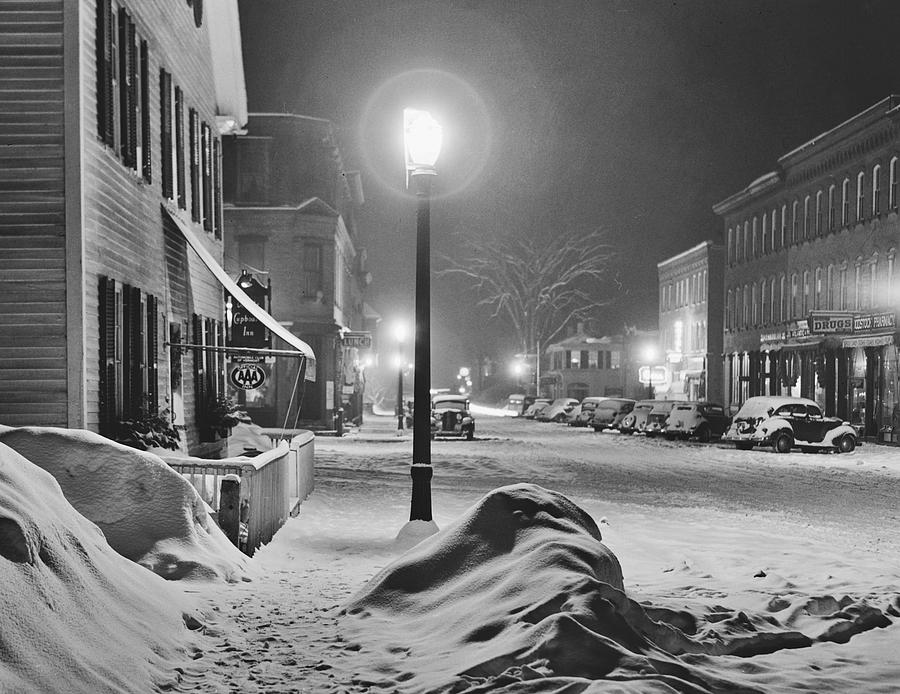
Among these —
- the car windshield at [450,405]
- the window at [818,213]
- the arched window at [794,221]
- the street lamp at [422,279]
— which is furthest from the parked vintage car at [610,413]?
the street lamp at [422,279]

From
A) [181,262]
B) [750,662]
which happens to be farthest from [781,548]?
[181,262]

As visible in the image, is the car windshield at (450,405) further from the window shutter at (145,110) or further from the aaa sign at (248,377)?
the window shutter at (145,110)

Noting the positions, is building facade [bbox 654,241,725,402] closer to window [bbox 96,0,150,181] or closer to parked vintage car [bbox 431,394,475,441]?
parked vintage car [bbox 431,394,475,441]

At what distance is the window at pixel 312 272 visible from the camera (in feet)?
140

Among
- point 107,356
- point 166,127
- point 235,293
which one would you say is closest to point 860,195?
point 235,293

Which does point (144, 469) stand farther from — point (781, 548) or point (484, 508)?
point (781, 548)

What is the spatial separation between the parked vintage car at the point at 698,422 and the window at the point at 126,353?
2538 centimetres

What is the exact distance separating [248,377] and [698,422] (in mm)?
20629

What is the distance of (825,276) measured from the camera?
47.7 metres

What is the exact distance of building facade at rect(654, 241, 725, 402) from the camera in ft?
223

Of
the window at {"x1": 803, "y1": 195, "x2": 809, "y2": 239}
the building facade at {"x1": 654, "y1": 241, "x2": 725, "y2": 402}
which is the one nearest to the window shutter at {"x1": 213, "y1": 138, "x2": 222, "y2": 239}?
the window at {"x1": 803, "y1": 195, "x2": 809, "y2": 239}

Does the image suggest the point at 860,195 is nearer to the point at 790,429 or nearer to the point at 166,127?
the point at 790,429

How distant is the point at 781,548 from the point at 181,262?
11.9 meters

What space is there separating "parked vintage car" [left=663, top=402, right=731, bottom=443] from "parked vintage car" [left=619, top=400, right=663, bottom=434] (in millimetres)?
3916
